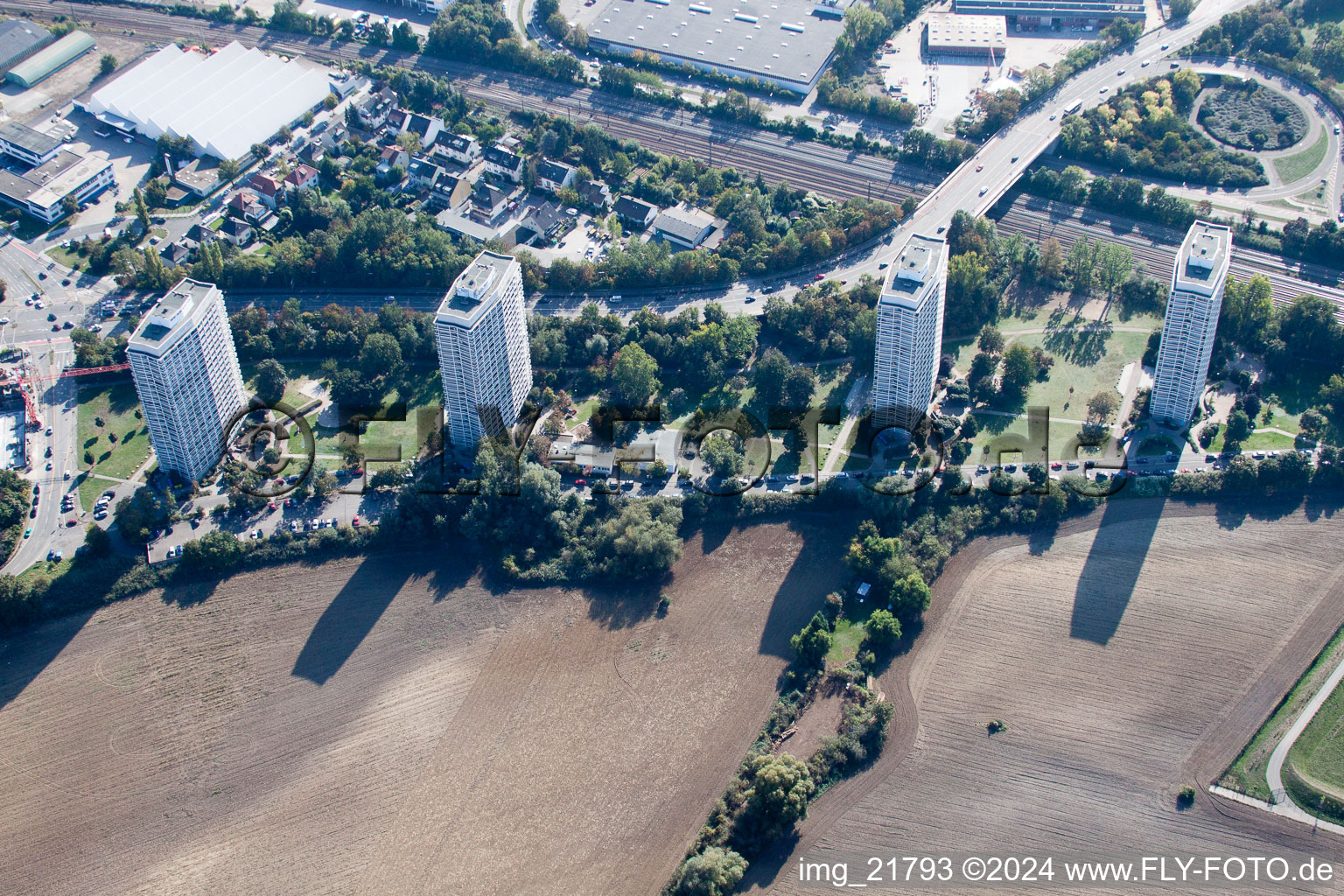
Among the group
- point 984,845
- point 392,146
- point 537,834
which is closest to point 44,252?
point 392,146

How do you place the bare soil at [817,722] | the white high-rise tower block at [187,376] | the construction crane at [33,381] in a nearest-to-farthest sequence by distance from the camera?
the bare soil at [817,722]
the white high-rise tower block at [187,376]
the construction crane at [33,381]

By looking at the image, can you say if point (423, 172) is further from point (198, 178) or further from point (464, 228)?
point (198, 178)

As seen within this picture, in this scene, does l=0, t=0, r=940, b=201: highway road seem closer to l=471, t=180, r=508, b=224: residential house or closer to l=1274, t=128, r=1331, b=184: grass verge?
l=471, t=180, r=508, b=224: residential house

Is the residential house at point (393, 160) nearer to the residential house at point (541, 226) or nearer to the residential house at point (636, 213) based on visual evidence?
the residential house at point (541, 226)

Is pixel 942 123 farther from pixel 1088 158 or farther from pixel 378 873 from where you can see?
pixel 378 873

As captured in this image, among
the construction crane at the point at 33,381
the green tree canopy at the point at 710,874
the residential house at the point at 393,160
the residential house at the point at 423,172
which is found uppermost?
the residential house at the point at 393,160

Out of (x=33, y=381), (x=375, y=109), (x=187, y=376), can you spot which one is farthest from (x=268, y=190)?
(x=187, y=376)

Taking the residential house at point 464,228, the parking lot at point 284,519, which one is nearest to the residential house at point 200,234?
the residential house at point 464,228
